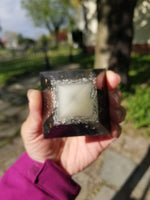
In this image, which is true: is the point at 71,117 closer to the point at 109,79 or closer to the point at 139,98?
the point at 109,79

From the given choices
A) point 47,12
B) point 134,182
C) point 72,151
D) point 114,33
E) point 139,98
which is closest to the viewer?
point 72,151

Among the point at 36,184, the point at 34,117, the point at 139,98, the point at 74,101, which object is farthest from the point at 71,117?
the point at 139,98

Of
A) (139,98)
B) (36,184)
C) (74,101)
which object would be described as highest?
(74,101)

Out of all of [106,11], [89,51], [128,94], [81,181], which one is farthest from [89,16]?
[81,181]

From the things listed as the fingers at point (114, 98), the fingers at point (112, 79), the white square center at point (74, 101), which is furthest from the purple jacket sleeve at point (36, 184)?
the fingers at point (112, 79)

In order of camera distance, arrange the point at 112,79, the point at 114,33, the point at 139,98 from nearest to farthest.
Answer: the point at 112,79
the point at 139,98
the point at 114,33

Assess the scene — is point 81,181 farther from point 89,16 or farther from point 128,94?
point 89,16
